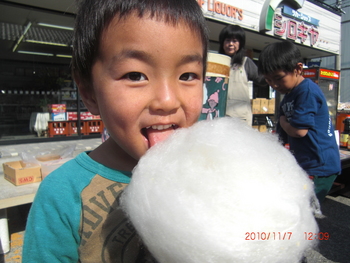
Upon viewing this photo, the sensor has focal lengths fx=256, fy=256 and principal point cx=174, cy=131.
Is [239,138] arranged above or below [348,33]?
below

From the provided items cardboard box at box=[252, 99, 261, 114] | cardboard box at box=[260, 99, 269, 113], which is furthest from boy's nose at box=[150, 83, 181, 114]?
cardboard box at box=[260, 99, 269, 113]

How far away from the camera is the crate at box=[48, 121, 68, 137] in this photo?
6871 millimetres

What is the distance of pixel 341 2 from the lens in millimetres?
12383

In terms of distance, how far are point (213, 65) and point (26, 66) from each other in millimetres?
6902

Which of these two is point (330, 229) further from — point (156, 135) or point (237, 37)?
point (156, 135)

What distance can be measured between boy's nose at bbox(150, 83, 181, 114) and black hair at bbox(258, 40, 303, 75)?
2.00 m

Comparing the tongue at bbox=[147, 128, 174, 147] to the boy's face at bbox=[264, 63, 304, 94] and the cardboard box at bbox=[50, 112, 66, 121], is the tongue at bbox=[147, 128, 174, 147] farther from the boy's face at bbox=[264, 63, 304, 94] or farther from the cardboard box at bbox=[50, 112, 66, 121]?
the cardboard box at bbox=[50, 112, 66, 121]

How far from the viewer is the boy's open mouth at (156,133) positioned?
76 centimetres

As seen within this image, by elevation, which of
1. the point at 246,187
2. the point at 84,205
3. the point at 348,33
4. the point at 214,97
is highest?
the point at 348,33

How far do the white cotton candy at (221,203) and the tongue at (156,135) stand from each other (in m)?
0.12

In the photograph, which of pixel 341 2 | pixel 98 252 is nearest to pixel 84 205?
pixel 98 252

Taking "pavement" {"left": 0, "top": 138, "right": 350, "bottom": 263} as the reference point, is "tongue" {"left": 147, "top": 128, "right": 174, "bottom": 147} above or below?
above

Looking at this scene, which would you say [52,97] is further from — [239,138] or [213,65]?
[239,138]

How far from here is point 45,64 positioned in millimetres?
7086
